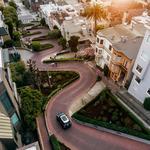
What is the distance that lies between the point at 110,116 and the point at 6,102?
65.4ft

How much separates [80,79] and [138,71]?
51.5 feet

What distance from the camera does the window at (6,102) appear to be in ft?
105

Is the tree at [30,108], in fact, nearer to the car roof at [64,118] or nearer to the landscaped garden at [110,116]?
the car roof at [64,118]

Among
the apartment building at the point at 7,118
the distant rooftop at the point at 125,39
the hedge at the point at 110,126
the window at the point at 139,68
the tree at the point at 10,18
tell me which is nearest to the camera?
the apartment building at the point at 7,118

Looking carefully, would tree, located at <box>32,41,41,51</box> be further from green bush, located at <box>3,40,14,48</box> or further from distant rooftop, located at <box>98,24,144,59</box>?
distant rooftop, located at <box>98,24,144,59</box>

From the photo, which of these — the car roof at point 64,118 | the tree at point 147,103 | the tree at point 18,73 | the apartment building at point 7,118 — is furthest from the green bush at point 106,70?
the apartment building at point 7,118

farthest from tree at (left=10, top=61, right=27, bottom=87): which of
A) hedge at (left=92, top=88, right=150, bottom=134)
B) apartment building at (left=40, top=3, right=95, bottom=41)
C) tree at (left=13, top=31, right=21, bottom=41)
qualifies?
tree at (left=13, top=31, right=21, bottom=41)

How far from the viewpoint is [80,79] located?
175ft

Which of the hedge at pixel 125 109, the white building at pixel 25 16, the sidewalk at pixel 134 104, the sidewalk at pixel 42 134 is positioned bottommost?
the white building at pixel 25 16

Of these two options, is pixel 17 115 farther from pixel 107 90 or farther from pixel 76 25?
pixel 76 25

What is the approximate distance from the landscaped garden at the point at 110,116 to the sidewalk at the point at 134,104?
67.3 inches

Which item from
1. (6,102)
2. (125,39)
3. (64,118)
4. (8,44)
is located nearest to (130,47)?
(125,39)

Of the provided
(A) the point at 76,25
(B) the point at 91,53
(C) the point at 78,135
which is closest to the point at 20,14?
(A) the point at 76,25

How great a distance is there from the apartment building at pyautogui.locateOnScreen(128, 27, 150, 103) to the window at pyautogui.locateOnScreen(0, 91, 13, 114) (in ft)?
81.8
